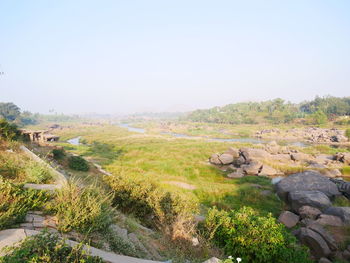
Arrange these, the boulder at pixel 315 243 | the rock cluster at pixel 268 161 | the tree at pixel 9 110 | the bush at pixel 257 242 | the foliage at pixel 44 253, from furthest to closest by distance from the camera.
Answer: the tree at pixel 9 110 < the rock cluster at pixel 268 161 < the boulder at pixel 315 243 < the bush at pixel 257 242 < the foliage at pixel 44 253

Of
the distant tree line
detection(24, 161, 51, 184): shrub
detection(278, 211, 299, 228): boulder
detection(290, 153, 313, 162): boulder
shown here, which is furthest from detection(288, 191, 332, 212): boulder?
the distant tree line

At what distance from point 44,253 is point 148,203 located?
25.8ft

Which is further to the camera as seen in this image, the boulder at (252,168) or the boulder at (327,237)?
the boulder at (252,168)

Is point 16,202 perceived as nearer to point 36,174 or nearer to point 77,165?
point 36,174

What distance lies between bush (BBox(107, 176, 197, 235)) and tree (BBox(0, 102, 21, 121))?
183 meters

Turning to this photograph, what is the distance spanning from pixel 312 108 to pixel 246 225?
192m

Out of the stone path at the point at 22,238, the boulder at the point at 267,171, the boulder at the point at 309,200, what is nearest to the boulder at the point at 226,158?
the boulder at the point at 267,171

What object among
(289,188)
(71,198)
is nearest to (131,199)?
(71,198)

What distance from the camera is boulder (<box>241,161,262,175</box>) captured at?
118 ft

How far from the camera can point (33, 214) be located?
630 centimetres

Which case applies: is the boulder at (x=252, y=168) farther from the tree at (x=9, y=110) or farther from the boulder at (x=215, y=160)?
the tree at (x=9, y=110)

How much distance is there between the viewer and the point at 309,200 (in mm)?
19281

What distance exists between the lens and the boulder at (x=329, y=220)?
617 inches

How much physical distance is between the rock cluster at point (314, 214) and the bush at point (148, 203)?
7616 mm
